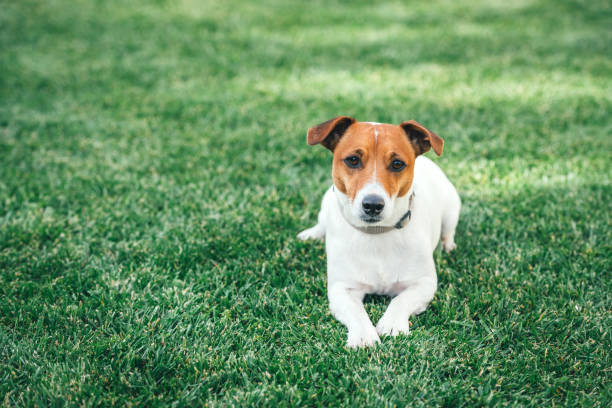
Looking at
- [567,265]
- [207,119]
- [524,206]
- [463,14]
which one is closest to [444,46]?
[463,14]

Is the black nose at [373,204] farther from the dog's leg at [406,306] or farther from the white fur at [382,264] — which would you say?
the dog's leg at [406,306]

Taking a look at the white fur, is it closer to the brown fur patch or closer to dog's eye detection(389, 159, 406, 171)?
the brown fur patch

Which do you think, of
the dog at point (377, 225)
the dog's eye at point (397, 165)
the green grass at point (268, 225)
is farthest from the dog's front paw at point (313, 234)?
the dog's eye at point (397, 165)

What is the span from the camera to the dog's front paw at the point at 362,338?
2.84 meters

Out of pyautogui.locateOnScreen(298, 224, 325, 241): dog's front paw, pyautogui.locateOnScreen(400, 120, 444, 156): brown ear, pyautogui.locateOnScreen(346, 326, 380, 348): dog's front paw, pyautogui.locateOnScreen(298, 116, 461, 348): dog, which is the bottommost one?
pyautogui.locateOnScreen(346, 326, 380, 348): dog's front paw

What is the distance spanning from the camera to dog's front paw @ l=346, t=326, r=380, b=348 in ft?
9.32

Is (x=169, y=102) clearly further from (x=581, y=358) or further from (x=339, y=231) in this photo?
(x=581, y=358)

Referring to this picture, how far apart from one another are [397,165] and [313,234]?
50.1 inches

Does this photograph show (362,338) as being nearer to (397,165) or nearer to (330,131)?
(397,165)

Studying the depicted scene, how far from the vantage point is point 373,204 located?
2.86 metres

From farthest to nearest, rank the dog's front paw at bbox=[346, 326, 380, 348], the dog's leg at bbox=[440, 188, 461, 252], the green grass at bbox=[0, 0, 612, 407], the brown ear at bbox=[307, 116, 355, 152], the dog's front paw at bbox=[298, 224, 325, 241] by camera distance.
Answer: the dog's front paw at bbox=[298, 224, 325, 241], the dog's leg at bbox=[440, 188, 461, 252], the brown ear at bbox=[307, 116, 355, 152], the dog's front paw at bbox=[346, 326, 380, 348], the green grass at bbox=[0, 0, 612, 407]

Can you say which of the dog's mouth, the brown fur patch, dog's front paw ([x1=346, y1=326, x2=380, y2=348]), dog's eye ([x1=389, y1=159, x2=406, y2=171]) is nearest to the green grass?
dog's front paw ([x1=346, y1=326, x2=380, y2=348])

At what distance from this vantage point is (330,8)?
13.6 metres

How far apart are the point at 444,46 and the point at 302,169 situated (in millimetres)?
6543
